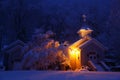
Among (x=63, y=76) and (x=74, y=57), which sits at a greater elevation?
(x=74, y=57)

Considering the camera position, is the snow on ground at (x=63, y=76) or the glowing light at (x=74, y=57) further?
the glowing light at (x=74, y=57)

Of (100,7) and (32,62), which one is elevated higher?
(100,7)

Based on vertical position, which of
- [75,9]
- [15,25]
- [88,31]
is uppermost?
[75,9]

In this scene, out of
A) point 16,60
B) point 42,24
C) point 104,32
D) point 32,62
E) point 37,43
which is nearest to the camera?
point 32,62

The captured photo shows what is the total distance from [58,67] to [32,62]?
2154 mm

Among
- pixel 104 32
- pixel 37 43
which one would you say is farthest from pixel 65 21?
pixel 37 43

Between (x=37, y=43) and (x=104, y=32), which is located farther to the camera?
(x=104, y=32)

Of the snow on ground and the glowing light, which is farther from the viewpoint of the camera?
the glowing light

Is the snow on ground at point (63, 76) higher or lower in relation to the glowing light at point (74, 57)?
lower

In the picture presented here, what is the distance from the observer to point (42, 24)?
38.3 meters

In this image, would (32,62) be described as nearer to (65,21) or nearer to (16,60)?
(16,60)

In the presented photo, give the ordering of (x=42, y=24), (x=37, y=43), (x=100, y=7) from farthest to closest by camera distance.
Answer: (x=100, y=7) < (x=42, y=24) < (x=37, y=43)

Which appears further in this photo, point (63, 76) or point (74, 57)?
point (74, 57)

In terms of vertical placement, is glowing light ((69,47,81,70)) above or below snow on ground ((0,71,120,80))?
above
